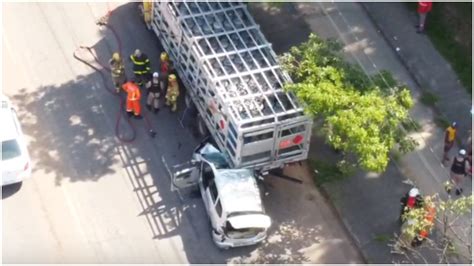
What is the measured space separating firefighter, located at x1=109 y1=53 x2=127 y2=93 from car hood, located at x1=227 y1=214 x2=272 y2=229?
4880 mm

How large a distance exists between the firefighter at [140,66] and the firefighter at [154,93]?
1.23ft

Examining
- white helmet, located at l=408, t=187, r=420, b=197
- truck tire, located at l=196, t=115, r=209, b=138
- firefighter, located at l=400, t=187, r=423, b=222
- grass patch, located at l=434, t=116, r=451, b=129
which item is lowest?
firefighter, located at l=400, t=187, r=423, b=222

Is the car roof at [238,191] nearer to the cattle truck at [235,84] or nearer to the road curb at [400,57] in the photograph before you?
the cattle truck at [235,84]

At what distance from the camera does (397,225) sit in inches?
917

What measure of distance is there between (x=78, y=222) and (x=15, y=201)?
142 centimetres

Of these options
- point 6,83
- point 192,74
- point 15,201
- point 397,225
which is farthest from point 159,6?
point 397,225

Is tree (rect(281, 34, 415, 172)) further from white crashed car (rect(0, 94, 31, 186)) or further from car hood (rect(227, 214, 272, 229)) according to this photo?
white crashed car (rect(0, 94, 31, 186))

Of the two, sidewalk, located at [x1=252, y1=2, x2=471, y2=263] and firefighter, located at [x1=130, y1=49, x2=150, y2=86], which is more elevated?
firefighter, located at [x1=130, y1=49, x2=150, y2=86]

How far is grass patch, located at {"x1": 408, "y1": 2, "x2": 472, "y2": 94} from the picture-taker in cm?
2645

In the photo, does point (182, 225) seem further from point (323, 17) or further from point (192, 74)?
point (323, 17)

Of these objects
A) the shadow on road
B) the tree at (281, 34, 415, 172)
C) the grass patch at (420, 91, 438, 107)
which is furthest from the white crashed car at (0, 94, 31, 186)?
the grass patch at (420, 91, 438, 107)

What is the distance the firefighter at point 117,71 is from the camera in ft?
81.5

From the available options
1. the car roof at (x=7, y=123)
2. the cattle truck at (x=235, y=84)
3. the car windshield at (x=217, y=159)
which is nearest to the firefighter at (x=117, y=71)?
the cattle truck at (x=235, y=84)

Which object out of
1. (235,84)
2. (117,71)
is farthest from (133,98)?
(235,84)
